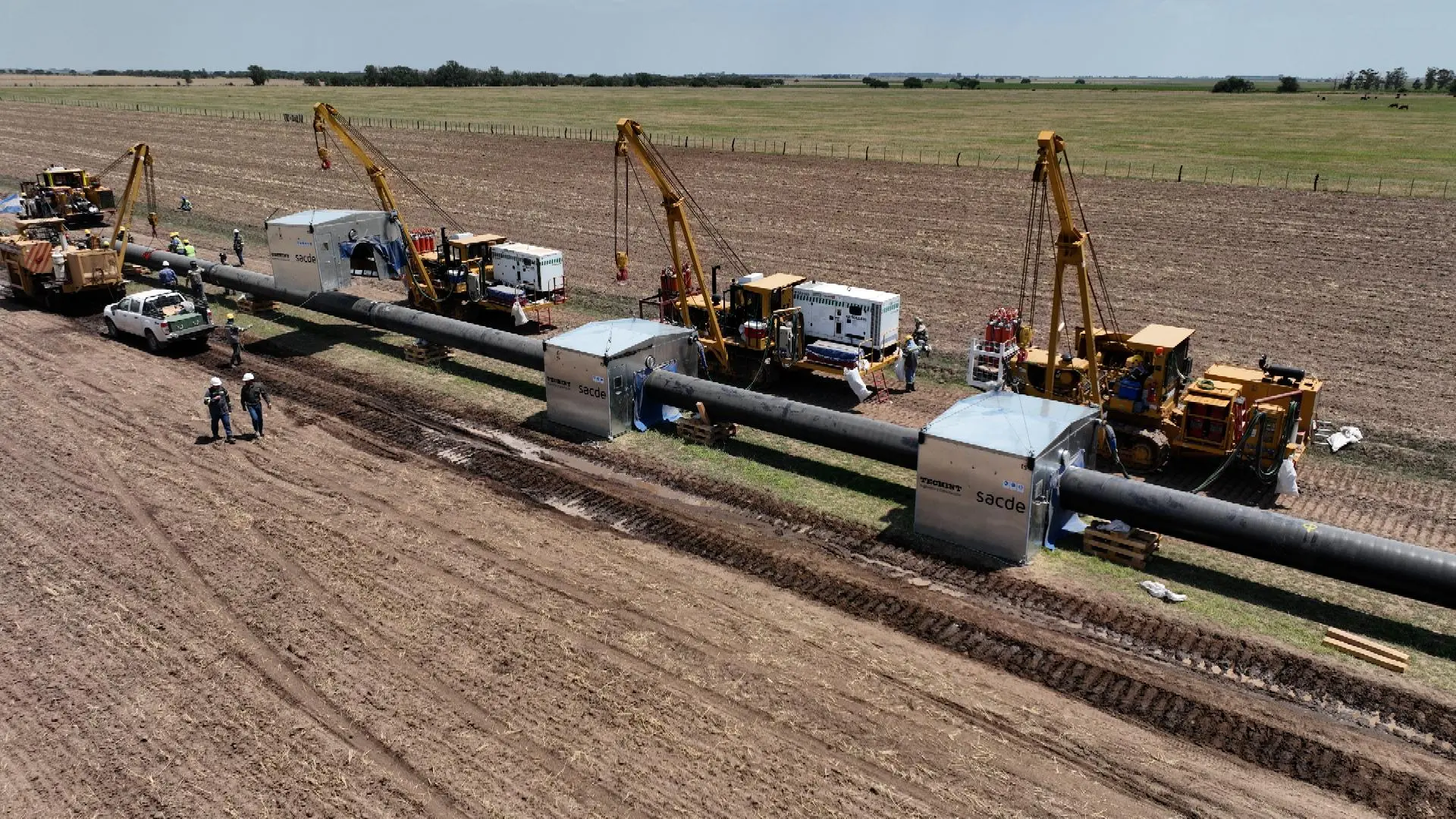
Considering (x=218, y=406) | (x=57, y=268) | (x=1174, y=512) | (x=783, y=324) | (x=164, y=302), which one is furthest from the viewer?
(x=57, y=268)

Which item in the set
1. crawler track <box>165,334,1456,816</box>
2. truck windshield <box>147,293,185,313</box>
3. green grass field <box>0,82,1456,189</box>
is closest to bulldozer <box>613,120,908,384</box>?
crawler track <box>165,334,1456,816</box>

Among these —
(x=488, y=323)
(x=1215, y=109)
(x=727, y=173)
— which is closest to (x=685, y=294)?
(x=488, y=323)

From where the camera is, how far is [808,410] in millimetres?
21938

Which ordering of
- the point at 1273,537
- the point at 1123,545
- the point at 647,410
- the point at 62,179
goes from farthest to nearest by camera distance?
1. the point at 62,179
2. the point at 647,410
3. the point at 1123,545
4. the point at 1273,537

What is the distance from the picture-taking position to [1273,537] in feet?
53.9

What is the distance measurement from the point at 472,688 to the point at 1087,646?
9.44 meters

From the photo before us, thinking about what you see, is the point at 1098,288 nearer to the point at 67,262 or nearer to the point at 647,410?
the point at 647,410

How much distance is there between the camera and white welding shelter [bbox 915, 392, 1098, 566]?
17484 millimetres

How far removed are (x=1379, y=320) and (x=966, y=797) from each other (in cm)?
2748

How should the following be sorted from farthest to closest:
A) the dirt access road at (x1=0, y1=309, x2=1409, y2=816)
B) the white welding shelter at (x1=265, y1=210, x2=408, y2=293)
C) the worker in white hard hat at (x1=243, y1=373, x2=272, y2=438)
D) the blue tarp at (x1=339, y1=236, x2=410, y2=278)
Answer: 1. the blue tarp at (x1=339, y1=236, x2=410, y2=278)
2. the white welding shelter at (x1=265, y1=210, x2=408, y2=293)
3. the worker in white hard hat at (x1=243, y1=373, x2=272, y2=438)
4. the dirt access road at (x1=0, y1=309, x2=1409, y2=816)

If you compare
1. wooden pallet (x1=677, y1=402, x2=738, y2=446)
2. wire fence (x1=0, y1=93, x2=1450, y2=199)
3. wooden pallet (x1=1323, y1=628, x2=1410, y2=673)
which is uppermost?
wire fence (x1=0, y1=93, x2=1450, y2=199)

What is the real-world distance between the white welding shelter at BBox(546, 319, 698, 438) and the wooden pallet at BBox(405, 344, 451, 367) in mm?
6435

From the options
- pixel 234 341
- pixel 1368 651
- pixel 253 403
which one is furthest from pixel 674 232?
pixel 1368 651

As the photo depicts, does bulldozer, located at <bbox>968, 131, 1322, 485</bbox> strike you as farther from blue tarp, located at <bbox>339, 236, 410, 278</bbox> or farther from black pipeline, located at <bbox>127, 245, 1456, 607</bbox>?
blue tarp, located at <bbox>339, 236, 410, 278</bbox>
